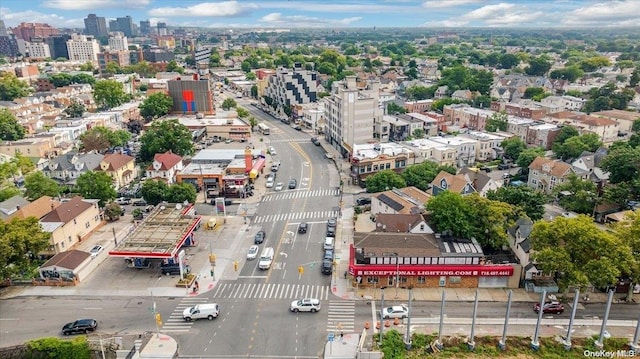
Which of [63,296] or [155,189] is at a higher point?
[155,189]

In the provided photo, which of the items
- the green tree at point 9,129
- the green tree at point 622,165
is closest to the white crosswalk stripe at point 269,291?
the green tree at point 622,165

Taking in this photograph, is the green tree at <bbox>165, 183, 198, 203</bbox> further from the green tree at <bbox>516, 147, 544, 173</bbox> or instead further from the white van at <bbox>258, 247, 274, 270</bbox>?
the green tree at <bbox>516, 147, 544, 173</bbox>

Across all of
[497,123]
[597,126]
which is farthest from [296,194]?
[597,126]

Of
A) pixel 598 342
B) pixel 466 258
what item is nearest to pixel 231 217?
pixel 466 258

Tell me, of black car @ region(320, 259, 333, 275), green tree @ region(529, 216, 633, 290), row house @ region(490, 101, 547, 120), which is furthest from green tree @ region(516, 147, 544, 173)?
black car @ region(320, 259, 333, 275)

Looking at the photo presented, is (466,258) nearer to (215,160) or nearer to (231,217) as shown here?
(231,217)
